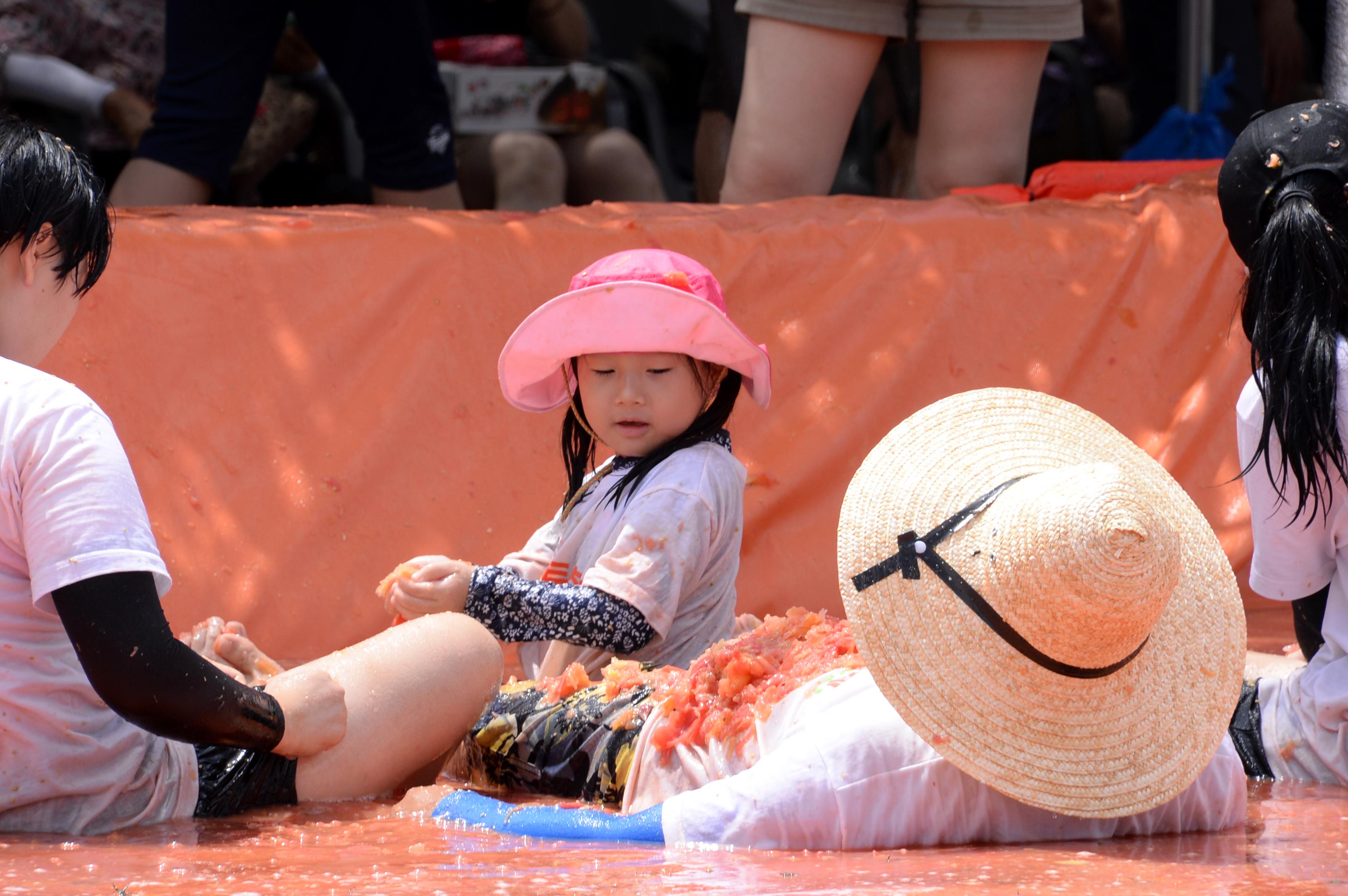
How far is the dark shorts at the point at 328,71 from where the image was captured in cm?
387

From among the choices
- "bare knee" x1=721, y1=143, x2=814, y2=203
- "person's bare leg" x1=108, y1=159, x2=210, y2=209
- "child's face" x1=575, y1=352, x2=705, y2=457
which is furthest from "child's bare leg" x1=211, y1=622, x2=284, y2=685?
"bare knee" x1=721, y1=143, x2=814, y2=203

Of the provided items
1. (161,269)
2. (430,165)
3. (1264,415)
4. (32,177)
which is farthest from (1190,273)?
(32,177)

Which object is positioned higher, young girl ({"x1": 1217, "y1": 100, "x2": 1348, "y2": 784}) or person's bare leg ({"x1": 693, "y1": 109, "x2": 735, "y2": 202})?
person's bare leg ({"x1": 693, "y1": 109, "x2": 735, "y2": 202})

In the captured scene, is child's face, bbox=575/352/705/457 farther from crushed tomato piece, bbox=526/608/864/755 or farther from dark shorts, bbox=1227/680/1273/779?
dark shorts, bbox=1227/680/1273/779

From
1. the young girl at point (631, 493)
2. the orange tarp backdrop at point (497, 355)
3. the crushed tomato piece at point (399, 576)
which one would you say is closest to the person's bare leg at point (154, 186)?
the orange tarp backdrop at point (497, 355)

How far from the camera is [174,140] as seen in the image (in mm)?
3912

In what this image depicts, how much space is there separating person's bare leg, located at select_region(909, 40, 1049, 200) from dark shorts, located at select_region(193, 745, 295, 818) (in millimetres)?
2661

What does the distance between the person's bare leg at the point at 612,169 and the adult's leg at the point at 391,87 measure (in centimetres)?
116

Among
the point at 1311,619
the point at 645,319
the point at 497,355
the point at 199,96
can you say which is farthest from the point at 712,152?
the point at 1311,619

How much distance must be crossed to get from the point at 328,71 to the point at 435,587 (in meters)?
2.27

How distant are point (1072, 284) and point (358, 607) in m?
1.88

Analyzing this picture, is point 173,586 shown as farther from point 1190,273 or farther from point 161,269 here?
point 1190,273

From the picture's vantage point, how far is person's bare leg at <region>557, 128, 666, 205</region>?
534cm

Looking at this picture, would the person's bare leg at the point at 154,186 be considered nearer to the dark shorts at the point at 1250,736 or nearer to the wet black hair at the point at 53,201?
the wet black hair at the point at 53,201
